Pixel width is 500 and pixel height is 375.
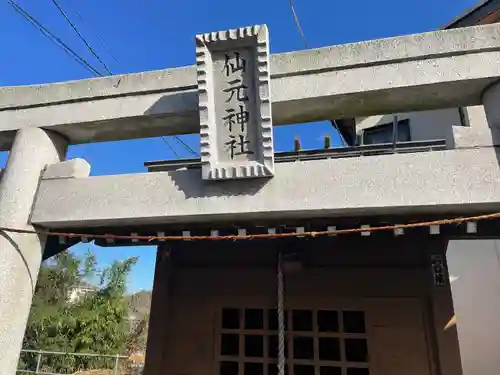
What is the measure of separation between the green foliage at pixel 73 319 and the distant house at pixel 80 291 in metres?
0.31

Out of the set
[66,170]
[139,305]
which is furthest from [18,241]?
[139,305]

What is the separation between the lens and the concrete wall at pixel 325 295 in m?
4.72

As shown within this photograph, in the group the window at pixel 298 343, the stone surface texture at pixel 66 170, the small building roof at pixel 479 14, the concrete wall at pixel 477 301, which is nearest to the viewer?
the stone surface texture at pixel 66 170

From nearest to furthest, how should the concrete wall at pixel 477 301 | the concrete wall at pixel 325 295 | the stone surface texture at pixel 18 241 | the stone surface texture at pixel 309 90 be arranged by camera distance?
the stone surface texture at pixel 309 90
the stone surface texture at pixel 18 241
the concrete wall at pixel 325 295
the concrete wall at pixel 477 301

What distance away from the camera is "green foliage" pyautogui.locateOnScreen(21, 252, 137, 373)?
14.7 meters

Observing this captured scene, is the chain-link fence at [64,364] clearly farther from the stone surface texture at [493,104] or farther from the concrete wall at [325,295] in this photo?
the stone surface texture at [493,104]

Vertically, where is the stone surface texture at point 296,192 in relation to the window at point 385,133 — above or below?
→ below

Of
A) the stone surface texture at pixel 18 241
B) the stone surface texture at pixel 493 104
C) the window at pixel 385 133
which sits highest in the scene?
the window at pixel 385 133

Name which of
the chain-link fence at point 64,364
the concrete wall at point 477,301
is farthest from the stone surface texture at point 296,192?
the chain-link fence at point 64,364

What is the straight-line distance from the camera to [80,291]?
765 inches

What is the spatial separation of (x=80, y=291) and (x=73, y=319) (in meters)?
4.57

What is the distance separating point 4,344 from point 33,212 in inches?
50.4

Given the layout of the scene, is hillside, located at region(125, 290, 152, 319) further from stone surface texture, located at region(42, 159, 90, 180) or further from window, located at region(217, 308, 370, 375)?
stone surface texture, located at region(42, 159, 90, 180)

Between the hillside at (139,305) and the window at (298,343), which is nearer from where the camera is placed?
the window at (298,343)
